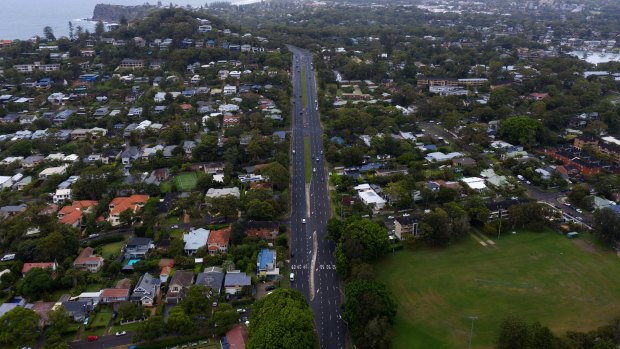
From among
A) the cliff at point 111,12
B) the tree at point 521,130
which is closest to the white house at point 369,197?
the tree at point 521,130

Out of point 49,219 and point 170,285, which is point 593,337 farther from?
point 49,219

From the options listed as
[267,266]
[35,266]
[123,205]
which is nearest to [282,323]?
[267,266]

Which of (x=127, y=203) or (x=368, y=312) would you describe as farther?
(x=127, y=203)

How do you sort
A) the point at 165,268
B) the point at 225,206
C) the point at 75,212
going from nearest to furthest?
the point at 165,268 → the point at 225,206 → the point at 75,212

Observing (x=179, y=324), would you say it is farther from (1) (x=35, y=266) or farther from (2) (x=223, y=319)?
(1) (x=35, y=266)

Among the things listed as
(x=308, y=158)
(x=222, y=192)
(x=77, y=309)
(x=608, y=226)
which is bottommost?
(x=77, y=309)
